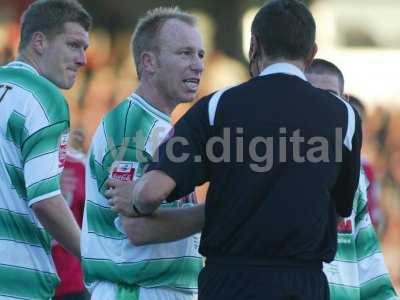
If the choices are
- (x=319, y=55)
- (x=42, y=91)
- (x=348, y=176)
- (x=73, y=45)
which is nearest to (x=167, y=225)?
(x=348, y=176)

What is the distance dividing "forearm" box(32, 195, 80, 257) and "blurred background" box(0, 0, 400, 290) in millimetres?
7854

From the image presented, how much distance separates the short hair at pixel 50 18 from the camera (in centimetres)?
570

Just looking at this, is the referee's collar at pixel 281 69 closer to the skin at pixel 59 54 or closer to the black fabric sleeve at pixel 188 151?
the black fabric sleeve at pixel 188 151

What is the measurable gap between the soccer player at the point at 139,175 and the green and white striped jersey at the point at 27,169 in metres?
0.24

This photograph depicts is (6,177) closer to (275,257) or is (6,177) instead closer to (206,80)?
(275,257)

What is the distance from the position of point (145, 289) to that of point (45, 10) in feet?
5.24

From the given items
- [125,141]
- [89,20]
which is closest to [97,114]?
[89,20]

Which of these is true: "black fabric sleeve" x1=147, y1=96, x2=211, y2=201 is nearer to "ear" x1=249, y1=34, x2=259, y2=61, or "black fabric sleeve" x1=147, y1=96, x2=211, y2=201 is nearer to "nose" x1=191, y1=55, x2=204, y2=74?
"ear" x1=249, y1=34, x2=259, y2=61

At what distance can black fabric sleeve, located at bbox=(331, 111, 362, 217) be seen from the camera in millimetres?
4336

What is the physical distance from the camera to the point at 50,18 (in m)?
5.72

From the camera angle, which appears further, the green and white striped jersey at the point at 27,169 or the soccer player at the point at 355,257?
the soccer player at the point at 355,257

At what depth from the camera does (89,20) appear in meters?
5.89

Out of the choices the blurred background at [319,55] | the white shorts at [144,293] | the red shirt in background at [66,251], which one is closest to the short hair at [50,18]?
the white shorts at [144,293]

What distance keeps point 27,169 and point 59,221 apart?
0.94 feet
